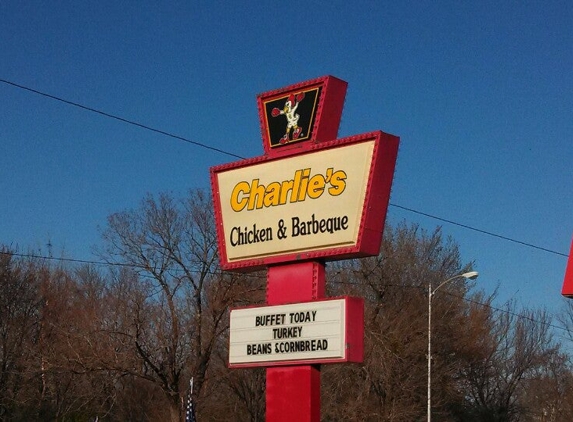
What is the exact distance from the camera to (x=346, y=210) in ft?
49.6

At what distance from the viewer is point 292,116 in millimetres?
16344

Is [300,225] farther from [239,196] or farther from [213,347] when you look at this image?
[213,347]

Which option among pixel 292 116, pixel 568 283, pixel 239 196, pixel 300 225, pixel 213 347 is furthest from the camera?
pixel 213 347

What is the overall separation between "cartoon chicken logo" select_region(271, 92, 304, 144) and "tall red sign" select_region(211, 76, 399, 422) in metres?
0.02

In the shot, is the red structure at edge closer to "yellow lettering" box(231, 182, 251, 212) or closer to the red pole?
the red pole

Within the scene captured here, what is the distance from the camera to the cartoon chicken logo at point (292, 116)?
53.3 ft

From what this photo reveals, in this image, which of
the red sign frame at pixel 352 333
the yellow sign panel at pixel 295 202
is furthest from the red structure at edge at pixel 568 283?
the yellow sign panel at pixel 295 202

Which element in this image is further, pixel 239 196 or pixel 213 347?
pixel 213 347

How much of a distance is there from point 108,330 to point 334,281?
1060 cm

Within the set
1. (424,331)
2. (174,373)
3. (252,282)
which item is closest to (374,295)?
(424,331)

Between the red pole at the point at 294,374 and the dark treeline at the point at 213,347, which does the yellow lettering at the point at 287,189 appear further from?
the dark treeline at the point at 213,347

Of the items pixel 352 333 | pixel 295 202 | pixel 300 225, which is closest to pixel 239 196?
pixel 295 202

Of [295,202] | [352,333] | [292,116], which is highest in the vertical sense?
[292,116]

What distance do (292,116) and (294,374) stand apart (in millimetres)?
4635
